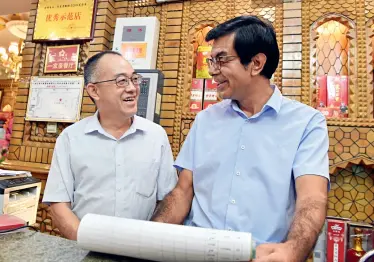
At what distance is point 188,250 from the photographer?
57 centimetres

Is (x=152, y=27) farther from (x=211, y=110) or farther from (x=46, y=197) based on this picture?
(x=46, y=197)

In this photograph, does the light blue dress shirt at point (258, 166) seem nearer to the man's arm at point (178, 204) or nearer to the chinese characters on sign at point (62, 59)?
the man's arm at point (178, 204)

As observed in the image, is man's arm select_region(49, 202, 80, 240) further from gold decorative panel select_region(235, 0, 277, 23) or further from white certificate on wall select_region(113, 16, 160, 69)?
gold decorative panel select_region(235, 0, 277, 23)

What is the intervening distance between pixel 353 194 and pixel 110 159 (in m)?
2.02

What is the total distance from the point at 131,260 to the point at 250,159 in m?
0.65

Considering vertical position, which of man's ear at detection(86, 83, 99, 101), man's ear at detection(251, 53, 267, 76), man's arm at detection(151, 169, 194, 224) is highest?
man's ear at detection(251, 53, 267, 76)

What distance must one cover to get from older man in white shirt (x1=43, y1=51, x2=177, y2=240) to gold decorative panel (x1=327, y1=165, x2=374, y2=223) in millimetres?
1583

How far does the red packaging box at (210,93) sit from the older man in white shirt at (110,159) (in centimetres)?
114

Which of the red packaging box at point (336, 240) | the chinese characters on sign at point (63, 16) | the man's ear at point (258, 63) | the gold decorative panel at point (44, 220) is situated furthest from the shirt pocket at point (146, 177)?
the chinese characters on sign at point (63, 16)

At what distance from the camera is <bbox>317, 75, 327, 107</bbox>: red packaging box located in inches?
92.7

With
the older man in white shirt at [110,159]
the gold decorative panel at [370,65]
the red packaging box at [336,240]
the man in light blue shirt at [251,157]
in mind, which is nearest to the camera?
the man in light blue shirt at [251,157]

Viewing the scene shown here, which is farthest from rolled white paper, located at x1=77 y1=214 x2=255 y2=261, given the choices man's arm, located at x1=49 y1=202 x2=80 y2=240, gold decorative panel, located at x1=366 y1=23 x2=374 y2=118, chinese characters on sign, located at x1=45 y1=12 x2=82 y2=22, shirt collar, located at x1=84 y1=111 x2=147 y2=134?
chinese characters on sign, located at x1=45 y1=12 x2=82 y2=22

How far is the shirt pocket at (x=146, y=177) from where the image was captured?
4.60 feet

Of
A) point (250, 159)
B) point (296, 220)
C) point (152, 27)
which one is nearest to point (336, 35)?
point (152, 27)
